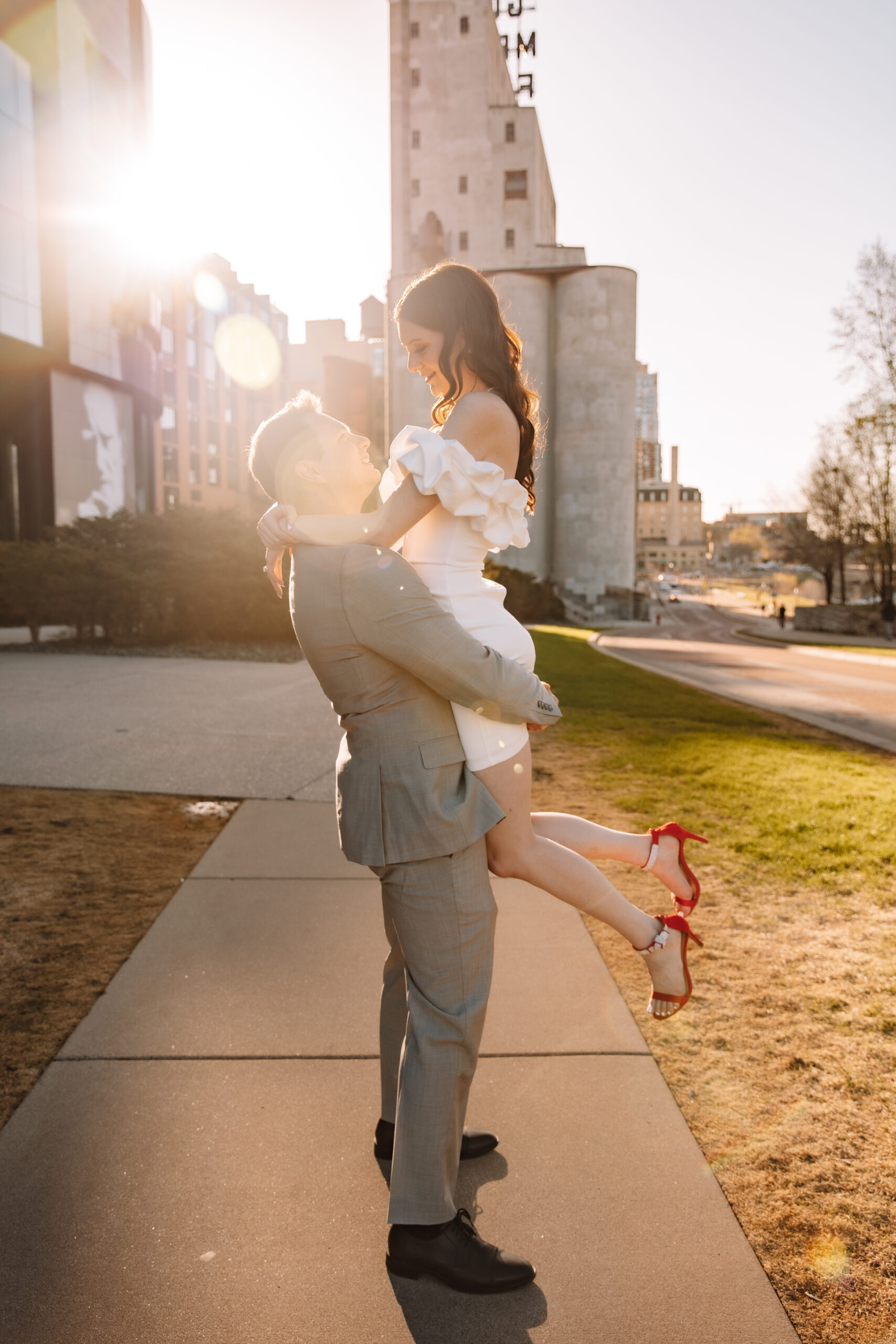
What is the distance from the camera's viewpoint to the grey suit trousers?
6.41 feet

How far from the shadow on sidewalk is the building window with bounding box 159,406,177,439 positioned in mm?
66188

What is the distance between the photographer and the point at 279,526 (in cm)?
198

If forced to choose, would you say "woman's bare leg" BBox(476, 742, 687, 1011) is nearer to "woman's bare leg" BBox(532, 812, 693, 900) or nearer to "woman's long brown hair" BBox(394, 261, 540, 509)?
"woman's bare leg" BBox(532, 812, 693, 900)

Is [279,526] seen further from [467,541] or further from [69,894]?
[69,894]

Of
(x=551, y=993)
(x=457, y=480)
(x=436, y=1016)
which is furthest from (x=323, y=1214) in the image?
(x=457, y=480)

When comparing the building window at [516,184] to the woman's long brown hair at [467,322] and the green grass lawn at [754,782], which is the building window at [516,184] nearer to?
the green grass lawn at [754,782]

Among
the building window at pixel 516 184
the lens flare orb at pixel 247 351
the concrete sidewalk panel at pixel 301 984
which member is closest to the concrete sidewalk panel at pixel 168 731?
the concrete sidewalk panel at pixel 301 984

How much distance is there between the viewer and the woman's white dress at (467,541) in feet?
6.57

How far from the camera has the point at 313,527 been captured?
1.95 meters

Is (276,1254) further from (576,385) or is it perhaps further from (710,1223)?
(576,385)

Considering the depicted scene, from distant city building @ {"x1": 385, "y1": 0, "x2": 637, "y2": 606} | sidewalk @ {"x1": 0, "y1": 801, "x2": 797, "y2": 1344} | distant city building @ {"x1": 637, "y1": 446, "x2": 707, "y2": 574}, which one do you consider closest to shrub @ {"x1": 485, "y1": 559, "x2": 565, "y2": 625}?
distant city building @ {"x1": 385, "y1": 0, "x2": 637, "y2": 606}

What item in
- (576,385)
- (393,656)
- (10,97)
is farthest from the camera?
(576,385)

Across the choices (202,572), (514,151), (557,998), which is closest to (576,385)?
(514,151)

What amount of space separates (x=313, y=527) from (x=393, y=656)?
1.13 feet
